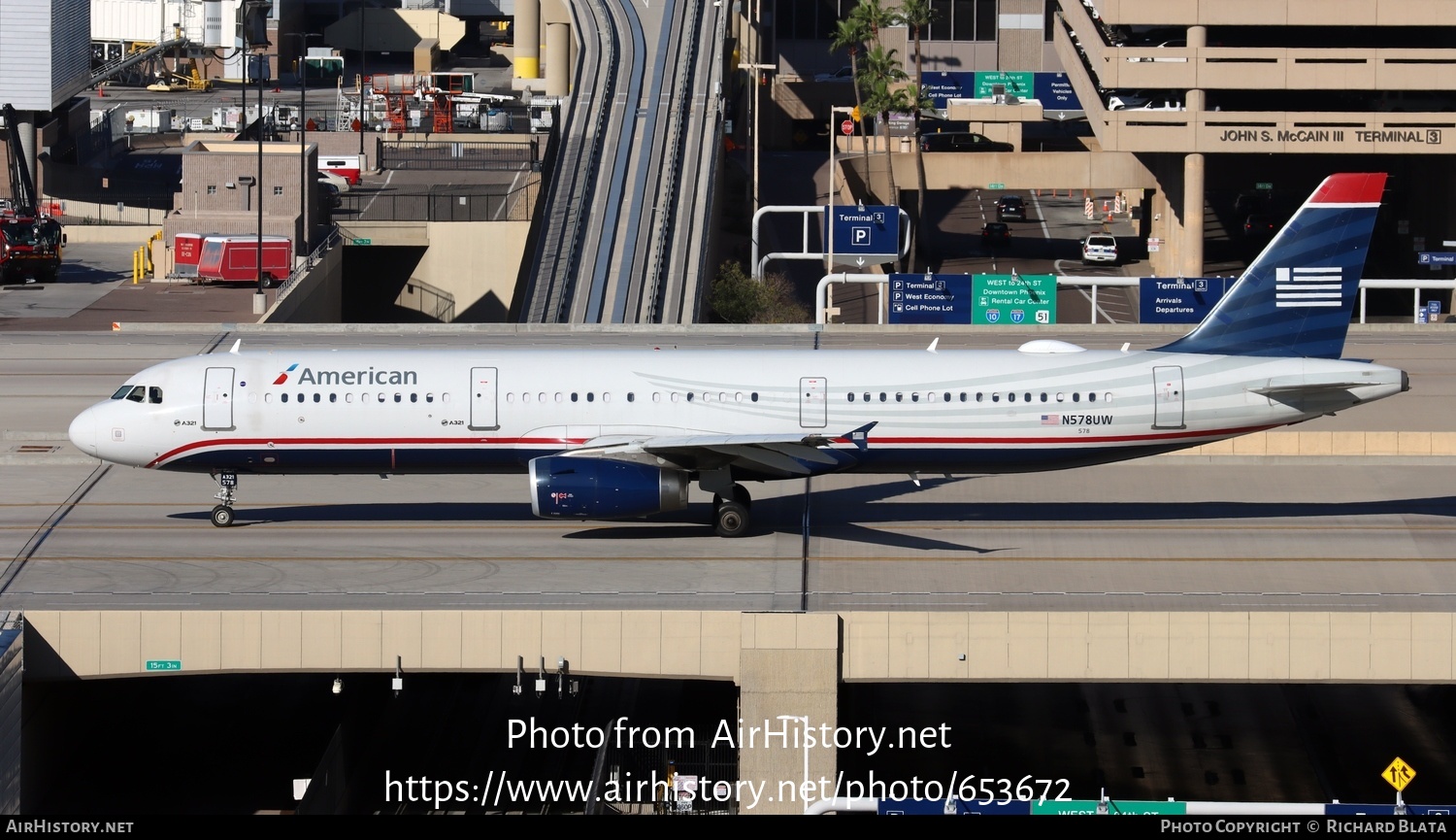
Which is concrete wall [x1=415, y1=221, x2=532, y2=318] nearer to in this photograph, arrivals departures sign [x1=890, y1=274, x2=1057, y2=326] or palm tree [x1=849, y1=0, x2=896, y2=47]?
arrivals departures sign [x1=890, y1=274, x2=1057, y2=326]

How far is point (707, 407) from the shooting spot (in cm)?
3547

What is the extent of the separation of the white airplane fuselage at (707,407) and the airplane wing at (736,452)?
199mm

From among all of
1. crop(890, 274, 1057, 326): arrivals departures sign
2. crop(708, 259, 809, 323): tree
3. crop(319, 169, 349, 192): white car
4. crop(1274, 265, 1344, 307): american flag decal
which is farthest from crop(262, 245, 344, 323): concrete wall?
crop(1274, 265, 1344, 307): american flag decal

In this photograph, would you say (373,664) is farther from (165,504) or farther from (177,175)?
(177,175)

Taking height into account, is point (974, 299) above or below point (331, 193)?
below

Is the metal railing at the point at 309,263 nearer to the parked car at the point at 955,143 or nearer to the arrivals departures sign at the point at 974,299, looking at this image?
the arrivals departures sign at the point at 974,299

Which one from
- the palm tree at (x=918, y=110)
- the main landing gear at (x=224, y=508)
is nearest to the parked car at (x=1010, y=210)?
the palm tree at (x=918, y=110)

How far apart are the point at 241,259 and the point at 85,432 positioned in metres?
38.3

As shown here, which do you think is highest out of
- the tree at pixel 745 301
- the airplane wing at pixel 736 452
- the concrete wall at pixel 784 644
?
the tree at pixel 745 301

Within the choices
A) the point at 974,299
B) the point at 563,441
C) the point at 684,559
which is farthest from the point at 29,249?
the point at 684,559

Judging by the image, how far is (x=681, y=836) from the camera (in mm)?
5289

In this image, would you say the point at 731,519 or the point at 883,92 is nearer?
the point at 731,519

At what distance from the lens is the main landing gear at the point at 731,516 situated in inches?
1436

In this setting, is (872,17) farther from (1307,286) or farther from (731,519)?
(731,519)
